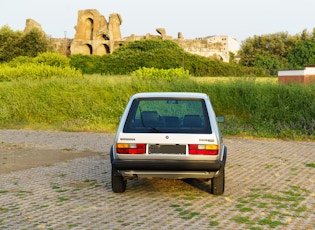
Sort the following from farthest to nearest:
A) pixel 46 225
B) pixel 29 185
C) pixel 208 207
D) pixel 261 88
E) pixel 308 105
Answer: pixel 261 88
pixel 308 105
pixel 29 185
pixel 208 207
pixel 46 225

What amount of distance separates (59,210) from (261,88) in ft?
52.1

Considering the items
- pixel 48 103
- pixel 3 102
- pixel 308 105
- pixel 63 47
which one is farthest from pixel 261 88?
pixel 63 47

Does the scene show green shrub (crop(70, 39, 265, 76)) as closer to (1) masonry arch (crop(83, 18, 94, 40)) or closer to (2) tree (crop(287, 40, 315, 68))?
(1) masonry arch (crop(83, 18, 94, 40))

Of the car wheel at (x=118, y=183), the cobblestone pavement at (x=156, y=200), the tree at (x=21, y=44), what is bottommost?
the cobblestone pavement at (x=156, y=200)

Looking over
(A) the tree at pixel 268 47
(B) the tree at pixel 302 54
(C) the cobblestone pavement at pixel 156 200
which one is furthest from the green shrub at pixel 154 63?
(C) the cobblestone pavement at pixel 156 200

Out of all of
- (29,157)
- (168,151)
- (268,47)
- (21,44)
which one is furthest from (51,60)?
(268,47)

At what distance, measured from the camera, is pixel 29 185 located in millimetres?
9945

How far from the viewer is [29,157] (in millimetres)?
14047

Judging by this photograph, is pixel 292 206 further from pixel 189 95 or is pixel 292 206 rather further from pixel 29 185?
pixel 29 185

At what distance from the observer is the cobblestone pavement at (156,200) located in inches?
281

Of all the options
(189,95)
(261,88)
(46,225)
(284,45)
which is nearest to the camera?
(46,225)

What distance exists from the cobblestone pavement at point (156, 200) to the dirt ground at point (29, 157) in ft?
1.87

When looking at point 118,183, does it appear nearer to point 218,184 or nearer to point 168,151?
point 168,151

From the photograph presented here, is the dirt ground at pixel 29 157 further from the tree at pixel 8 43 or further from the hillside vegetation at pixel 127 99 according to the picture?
the tree at pixel 8 43
